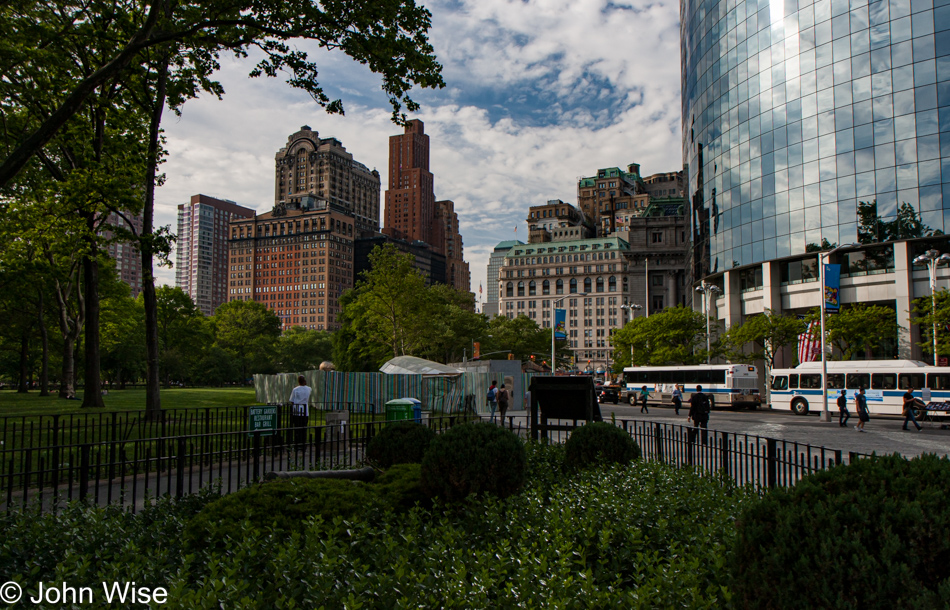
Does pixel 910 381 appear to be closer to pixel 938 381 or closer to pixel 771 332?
pixel 938 381

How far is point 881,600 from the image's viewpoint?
3053mm

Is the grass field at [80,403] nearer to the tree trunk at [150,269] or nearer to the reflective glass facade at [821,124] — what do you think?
the tree trunk at [150,269]

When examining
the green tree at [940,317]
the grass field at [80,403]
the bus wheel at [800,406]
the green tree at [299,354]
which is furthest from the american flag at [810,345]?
the green tree at [299,354]

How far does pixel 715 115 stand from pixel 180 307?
62.7 metres

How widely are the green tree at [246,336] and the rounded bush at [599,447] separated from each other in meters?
94.7

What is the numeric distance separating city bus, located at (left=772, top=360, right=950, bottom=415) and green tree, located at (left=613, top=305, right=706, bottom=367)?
1722cm

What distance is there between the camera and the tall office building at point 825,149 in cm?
4784

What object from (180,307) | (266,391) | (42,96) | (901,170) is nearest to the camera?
(42,96)

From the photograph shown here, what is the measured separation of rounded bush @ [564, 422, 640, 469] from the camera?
10.3 meters

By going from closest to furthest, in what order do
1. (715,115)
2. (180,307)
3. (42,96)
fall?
1. (42,96)
2. (715,115)
3. (180,307)

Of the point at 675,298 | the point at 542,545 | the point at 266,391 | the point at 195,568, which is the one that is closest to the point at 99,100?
the point at 195,568

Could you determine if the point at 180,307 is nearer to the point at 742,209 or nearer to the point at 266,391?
the point at 266,391

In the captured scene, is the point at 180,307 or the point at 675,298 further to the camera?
the point at 675,298

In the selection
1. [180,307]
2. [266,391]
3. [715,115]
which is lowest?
[266,391]
